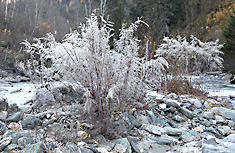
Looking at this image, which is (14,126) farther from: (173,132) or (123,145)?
(173,132)

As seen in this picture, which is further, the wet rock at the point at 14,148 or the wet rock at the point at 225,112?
the wet rock at the point at 225,112

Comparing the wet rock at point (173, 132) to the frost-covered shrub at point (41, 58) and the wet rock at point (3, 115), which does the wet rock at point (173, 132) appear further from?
the wet rock at point (3, 115)

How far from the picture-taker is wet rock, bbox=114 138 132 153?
7.18ft

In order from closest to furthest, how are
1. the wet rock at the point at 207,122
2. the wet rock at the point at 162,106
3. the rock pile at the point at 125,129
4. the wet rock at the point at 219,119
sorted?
A: the rock pile at the point at 125,129 → the wet rock at the point at 207,122 → the wet rock at the point at 219,119 → the wet rock at the point at 162,106

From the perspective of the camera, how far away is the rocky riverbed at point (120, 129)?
2.10 m

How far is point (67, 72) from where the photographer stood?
2.44 metres

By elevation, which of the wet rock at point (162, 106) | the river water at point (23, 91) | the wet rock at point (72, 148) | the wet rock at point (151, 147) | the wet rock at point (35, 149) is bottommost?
the wet rock at point (151, 147)

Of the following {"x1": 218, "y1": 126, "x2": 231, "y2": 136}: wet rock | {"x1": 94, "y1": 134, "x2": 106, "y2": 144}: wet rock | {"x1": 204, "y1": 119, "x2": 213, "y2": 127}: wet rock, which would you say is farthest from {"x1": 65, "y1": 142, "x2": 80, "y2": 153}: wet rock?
{"x1": 204, "y1": 119, "x2": 213, "y2": 127}: wet rock

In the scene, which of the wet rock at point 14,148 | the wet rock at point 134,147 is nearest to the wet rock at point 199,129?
the wet rock at point 134,147

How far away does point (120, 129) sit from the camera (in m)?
2.47

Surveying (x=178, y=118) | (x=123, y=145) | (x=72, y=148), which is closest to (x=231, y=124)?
(x=178, y=118)

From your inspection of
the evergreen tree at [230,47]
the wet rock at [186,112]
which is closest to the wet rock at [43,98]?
the wet rock at [186,112]

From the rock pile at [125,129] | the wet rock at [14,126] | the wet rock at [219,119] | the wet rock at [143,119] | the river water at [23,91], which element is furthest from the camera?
the river water at [23,91]

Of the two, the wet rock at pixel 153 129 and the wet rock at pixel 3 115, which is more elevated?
the wet rock at pixel 3 115
